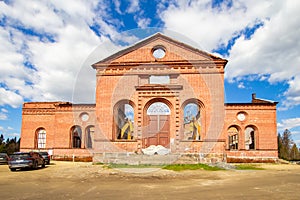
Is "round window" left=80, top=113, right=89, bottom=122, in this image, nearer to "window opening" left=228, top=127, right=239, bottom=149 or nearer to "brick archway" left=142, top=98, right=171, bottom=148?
"brick archway" left=142, top=98, right=171, bottom=148

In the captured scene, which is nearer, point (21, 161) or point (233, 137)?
point (21, 161)

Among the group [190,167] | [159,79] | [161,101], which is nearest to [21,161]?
[190,167]

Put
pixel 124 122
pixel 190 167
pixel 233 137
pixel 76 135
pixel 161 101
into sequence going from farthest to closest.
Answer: pixel 233 137 < pixel 76 135 < pixel 124 122 < pixel 161 101 < pixel 190 167

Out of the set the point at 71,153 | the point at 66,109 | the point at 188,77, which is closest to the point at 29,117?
the point at 66,109

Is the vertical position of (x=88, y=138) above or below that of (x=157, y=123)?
below

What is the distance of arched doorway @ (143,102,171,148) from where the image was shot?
24377 mm

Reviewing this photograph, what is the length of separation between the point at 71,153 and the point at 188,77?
14.9m

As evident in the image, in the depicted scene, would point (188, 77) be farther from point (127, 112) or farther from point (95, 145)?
point (95, 145)

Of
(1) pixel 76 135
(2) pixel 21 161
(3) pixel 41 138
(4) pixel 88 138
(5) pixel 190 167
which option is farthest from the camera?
(4) pixel 88 138

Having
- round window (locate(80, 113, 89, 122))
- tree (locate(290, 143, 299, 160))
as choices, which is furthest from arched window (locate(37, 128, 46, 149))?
tree (locate(290, 143, 299, 160))

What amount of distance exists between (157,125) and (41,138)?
1594cm

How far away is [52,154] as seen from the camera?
2934 cm

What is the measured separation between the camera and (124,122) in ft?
85.0

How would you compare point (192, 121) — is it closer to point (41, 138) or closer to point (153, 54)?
point (153, 54)
